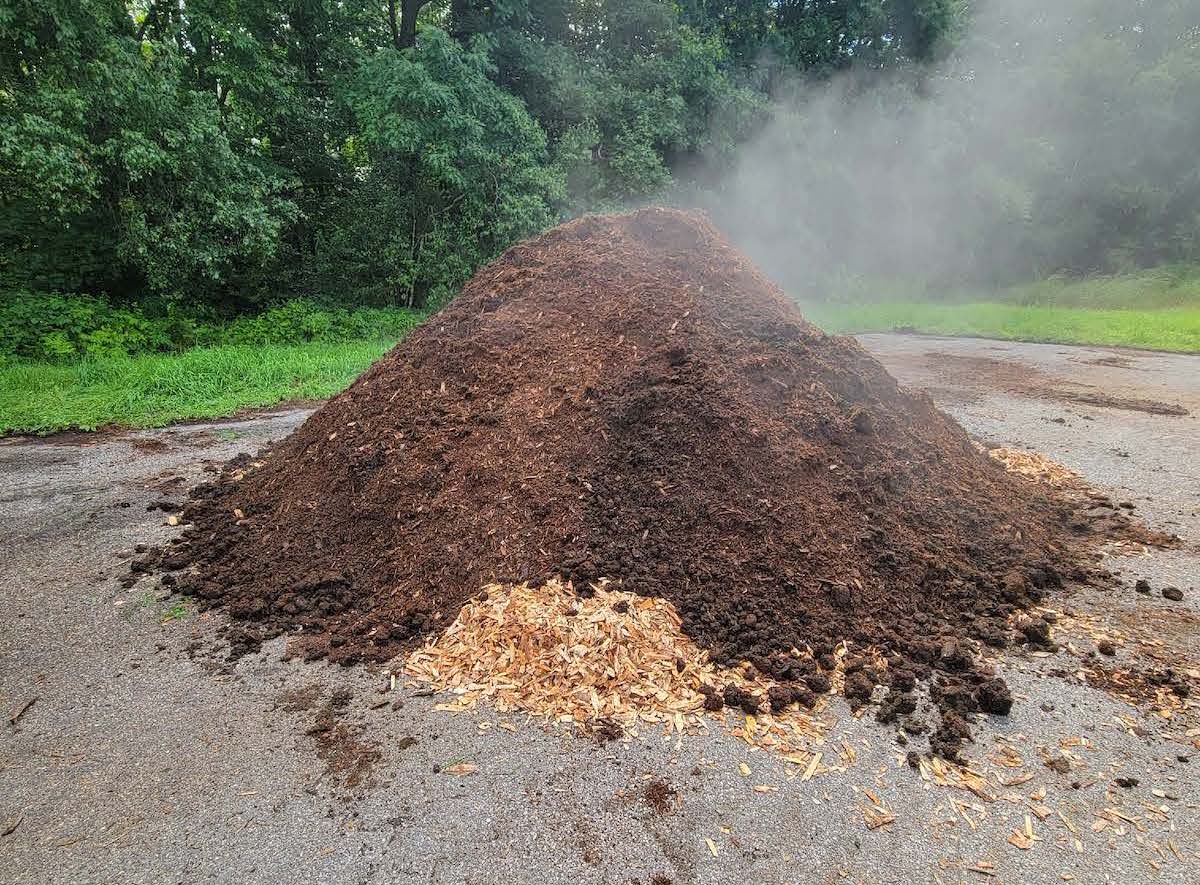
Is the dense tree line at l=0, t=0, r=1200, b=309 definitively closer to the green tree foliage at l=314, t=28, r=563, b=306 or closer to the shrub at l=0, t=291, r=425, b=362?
the green tree foliage at l=314, t=28, r=563, b=306

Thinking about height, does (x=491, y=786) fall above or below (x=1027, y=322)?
below

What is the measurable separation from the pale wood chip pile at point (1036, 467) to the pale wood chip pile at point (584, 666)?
3184 mm

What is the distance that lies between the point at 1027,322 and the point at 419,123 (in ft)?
41.0

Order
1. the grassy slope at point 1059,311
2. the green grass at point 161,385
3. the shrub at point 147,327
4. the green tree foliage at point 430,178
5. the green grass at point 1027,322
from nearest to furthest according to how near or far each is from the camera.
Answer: the green grass at point 161,385 < the shrub at point 147,327 < the green tree foliage at point 430,178 < the green grass at point 1027,322 < the grassy slope at point 1059,311

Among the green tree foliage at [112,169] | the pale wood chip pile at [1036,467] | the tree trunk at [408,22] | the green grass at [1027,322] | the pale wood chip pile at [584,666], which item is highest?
the tree trunk at [408,22]

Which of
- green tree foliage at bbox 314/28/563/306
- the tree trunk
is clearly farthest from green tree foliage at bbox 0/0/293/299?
the tree trunk

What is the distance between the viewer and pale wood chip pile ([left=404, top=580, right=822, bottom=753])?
2.48 metres

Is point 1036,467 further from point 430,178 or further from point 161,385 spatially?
point 430,178

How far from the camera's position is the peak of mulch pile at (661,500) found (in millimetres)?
2912

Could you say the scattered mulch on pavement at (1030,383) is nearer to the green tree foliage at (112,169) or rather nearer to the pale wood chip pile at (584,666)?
the pale wood chip pile at (584,666)

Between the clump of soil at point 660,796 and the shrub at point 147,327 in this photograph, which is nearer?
the clump of soil at point 660,796

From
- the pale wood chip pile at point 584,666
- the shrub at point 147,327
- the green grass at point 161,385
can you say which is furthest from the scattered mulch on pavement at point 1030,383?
the shrub at point 147,327

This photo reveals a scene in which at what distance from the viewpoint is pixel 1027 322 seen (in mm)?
13992

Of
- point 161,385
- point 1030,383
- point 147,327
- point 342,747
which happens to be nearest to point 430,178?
point 147,327
